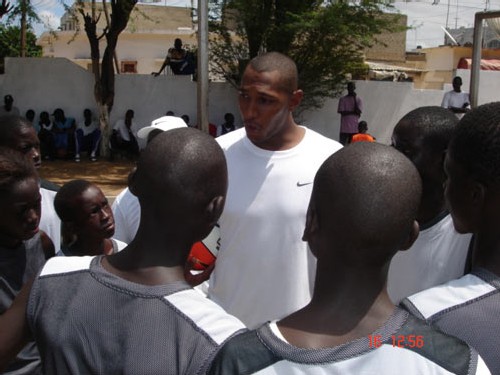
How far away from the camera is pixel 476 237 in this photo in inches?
63.6

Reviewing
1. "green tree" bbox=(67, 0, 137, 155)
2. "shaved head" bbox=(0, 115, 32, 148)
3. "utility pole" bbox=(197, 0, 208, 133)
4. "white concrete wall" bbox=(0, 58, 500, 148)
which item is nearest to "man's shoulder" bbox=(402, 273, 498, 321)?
"shaved head" bbox=(0, 115, 32, 148)

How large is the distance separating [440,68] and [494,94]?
12.9 m

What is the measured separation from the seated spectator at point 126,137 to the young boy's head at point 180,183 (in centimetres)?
1291

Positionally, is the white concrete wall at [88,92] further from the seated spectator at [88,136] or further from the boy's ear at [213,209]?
the boy's ear at [213,209]

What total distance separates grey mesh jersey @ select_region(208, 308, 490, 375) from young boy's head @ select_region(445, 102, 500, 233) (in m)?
0.39

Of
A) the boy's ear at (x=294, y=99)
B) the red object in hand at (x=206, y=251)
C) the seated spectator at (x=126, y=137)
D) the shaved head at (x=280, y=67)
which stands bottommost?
the seated spectator at (x=126, y=137)

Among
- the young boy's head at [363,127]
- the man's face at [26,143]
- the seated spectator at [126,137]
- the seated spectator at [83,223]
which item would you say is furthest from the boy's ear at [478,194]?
the seated spectator at [126,137]

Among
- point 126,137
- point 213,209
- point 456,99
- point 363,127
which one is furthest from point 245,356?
point 126,137

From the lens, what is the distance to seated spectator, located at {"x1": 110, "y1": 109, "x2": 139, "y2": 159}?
14273 millimetres

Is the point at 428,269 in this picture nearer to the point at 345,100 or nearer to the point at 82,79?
the point at 345,100

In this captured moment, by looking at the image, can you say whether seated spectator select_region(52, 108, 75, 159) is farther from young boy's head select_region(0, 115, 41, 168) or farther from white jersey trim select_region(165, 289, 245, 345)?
white jersey trim select_region(165, 289, 245, 345)

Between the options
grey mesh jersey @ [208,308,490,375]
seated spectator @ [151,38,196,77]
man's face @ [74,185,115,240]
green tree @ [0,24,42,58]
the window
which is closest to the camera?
grey mesh jersey @ [208,308,490,375]

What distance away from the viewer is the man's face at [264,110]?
276 cm

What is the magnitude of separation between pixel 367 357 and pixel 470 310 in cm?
33
